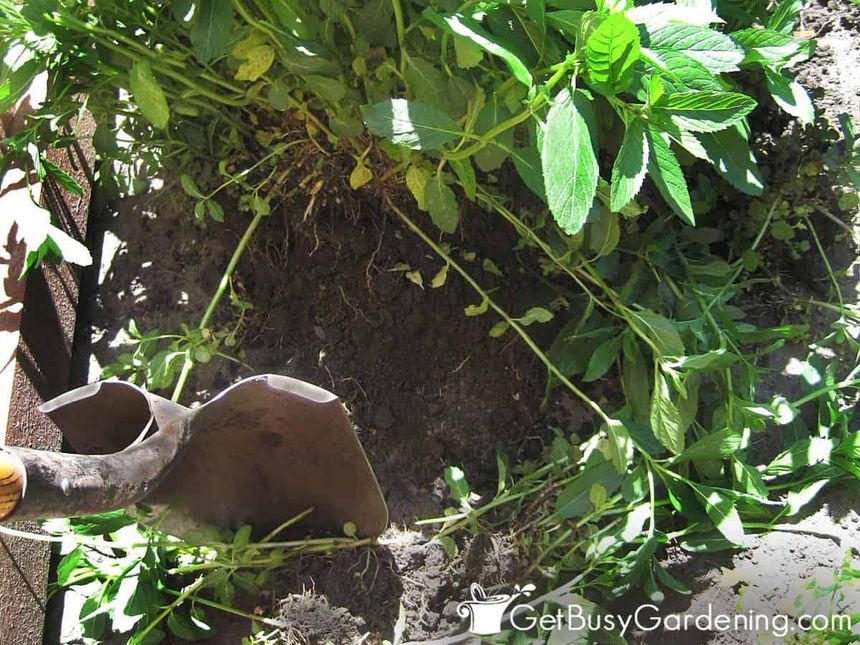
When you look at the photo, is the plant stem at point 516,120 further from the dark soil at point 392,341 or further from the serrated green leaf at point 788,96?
the serrated green leaf at point 788,96

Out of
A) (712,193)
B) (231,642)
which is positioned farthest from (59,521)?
(712,193)

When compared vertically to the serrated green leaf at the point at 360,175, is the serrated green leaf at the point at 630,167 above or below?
above

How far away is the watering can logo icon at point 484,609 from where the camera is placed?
111 cm

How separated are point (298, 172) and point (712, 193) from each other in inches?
29.1

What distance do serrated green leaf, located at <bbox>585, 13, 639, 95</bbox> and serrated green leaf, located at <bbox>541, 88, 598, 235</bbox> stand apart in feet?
0.13

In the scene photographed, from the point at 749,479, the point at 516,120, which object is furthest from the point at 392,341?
the point at 749,479

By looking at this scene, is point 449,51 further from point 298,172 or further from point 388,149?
point 298,172

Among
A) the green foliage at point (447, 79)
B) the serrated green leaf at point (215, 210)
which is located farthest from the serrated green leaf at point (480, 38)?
the serrated green leaf at point (215, 210)

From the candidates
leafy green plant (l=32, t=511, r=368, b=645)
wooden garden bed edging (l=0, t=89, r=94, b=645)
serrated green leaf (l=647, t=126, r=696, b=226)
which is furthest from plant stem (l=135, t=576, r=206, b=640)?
serrated green leaf (l=647, t=126, r=696, b=226)

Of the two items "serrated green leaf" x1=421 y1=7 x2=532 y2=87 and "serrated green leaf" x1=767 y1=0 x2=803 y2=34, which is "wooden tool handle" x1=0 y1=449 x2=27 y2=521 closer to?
"serrated green leaf" x1=421 y1=7 x2=532 y2=87

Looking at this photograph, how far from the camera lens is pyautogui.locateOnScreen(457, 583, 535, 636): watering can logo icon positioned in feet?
3.64

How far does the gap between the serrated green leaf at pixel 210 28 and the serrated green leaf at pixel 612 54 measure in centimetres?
47

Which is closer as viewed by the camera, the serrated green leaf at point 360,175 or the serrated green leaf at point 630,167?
the serrated green leaf at point 630,167

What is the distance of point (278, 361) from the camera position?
4.33ft
